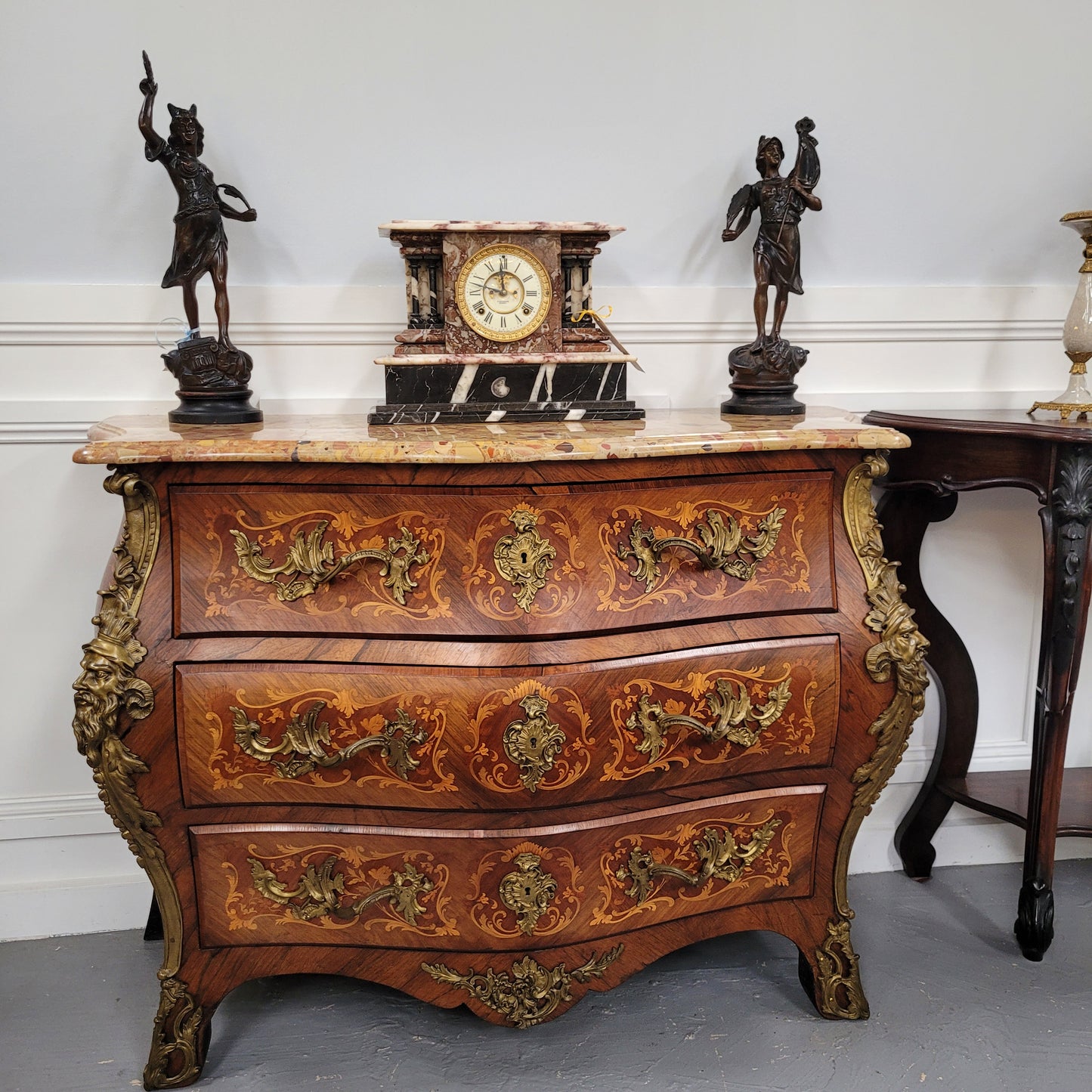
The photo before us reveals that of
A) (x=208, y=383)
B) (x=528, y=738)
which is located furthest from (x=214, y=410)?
(x=528, y=738)

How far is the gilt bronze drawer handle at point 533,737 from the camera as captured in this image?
1.43 metres

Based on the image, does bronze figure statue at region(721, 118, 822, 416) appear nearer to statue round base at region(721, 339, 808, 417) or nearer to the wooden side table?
statue round base at region(721, 339, 808, 417)

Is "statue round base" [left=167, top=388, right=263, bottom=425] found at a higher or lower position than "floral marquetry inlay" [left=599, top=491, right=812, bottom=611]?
higher

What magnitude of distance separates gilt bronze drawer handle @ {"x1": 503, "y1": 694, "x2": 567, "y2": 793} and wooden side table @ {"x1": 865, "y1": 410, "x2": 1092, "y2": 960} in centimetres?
104

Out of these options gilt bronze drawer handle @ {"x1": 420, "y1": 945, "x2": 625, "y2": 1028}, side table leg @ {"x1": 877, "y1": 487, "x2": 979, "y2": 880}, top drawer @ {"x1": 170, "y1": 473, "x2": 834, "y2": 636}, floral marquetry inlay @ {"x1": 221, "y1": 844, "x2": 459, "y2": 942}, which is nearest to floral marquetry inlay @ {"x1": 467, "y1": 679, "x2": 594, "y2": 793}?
top drawer @ {"x1": 170, "y1": 473, "x2": 834, "y2": 636}

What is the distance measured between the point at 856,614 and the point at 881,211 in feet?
3.70

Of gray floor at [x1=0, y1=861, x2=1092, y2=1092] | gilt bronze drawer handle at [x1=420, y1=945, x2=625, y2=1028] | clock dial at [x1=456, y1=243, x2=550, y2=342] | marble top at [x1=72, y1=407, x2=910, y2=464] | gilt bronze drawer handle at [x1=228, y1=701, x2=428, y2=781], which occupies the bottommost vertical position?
gray floor at [x1=0, y1=861, x2=1092, y2=1092]

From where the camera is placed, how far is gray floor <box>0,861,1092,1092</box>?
1.64m

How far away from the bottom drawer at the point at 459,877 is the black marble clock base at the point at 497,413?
2.44ft

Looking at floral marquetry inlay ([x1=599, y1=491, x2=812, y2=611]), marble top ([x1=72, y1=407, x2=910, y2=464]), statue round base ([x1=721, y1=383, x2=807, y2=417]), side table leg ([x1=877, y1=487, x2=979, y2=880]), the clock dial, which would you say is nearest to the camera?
marble top ([x1=72, y1=407, x2=910, y2=464])

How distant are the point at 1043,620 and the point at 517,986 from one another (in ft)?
4.20

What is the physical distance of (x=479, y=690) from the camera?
1.43 metres

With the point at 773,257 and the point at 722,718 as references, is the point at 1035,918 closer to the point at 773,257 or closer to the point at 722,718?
the point at 722,718

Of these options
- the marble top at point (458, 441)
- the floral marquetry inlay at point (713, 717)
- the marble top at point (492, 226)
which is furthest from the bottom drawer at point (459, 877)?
the marble top at point (492, 226)
